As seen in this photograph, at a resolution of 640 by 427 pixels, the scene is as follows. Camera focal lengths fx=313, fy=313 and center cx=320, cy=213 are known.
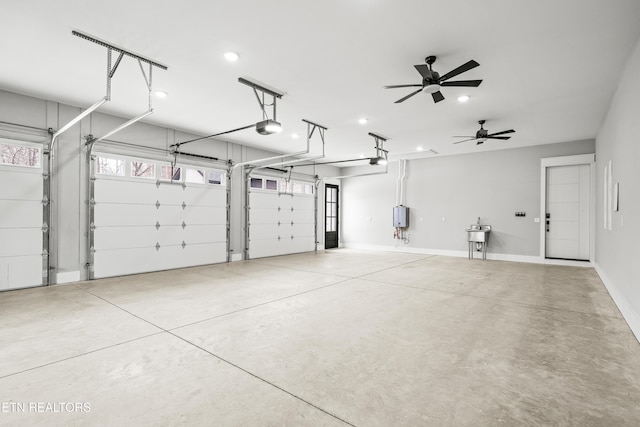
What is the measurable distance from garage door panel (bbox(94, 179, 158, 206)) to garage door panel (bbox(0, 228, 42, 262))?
112cm

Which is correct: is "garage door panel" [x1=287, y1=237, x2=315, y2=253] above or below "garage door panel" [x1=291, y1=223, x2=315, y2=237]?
below

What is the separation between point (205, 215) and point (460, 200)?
753 centimetres

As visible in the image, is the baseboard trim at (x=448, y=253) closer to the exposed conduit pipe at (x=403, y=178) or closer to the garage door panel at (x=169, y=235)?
the exposed conduit pipe at (x=403, y=178)

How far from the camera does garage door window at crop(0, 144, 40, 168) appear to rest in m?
5.11

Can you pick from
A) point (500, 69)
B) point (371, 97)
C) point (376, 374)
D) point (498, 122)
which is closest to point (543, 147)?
point (498, 122)

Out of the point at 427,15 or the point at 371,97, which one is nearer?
the point at 427,15

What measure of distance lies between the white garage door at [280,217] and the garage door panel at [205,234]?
2.86 ft

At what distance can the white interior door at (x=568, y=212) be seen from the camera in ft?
26.0

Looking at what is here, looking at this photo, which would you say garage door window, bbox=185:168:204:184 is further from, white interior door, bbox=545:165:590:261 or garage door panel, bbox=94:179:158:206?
white interior door, bbox=545:165:590:261

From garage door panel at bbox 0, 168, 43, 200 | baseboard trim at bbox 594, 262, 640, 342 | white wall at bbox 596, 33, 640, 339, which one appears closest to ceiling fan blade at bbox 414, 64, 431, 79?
white wall at bbox 596, 33, 640, 339

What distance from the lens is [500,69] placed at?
14.0 ft

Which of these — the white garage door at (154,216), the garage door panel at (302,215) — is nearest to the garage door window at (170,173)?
the white garage door at (154,216)

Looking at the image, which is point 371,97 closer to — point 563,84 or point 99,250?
point 563,84

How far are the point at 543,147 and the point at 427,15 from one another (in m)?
7.29
